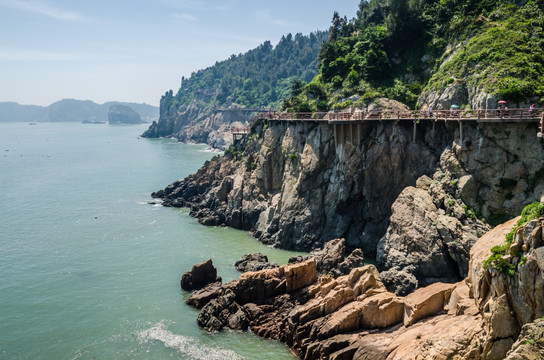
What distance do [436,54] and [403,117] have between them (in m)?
16.9

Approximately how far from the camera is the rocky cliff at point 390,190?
124 ft

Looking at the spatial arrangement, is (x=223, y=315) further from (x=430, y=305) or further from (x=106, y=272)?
(x=106, y=272)

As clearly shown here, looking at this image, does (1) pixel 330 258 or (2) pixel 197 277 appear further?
(2) pixel 197 277

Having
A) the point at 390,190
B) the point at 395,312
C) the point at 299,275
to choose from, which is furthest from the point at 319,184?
the point at 395,312

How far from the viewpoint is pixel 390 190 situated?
1928 inches

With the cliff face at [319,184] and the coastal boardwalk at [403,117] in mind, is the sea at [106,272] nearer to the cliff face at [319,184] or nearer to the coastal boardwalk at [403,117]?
the cliff face at [319,184]

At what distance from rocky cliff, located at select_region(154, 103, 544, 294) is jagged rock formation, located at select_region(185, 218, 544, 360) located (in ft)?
21.5

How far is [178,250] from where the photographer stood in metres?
54.1

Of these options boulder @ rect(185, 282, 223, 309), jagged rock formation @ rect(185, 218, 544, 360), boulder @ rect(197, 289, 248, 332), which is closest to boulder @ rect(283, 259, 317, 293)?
jagged rock formation @ rect(185, 218, 544, 360)

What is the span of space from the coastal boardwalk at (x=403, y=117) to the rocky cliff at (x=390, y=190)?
0.88 meters

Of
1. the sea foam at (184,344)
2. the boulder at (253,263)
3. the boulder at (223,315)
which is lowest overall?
the sea foam at (184,344)

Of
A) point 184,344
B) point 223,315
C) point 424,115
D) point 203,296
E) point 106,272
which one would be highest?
point 424,115

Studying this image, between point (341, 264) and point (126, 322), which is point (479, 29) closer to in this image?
point (341, 264)

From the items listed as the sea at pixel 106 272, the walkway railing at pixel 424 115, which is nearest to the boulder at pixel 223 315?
the sea at pixel 106 272
